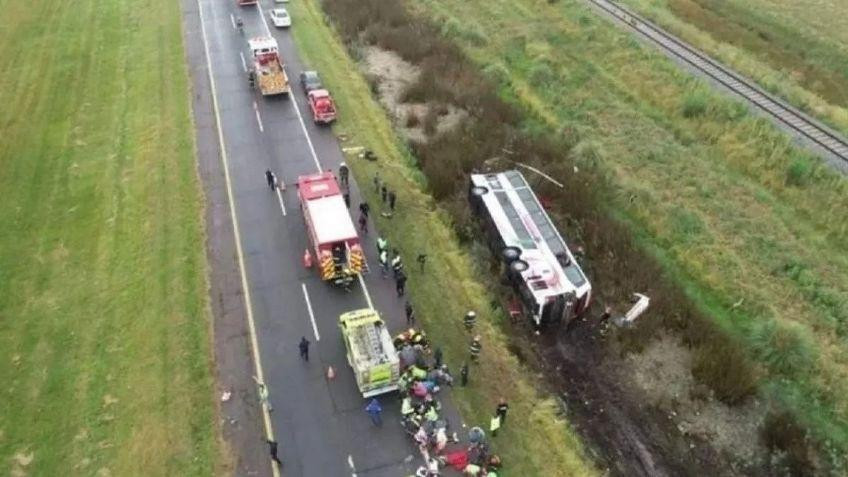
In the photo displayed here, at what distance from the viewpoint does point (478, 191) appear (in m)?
32.6

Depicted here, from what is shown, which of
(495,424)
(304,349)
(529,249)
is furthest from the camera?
(529,249)

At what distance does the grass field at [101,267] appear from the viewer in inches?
924

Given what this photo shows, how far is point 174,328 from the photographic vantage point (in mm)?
27453

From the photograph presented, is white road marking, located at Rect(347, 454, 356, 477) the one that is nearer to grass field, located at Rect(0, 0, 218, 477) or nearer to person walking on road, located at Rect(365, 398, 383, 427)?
person walking on road, located at Rect(365, 398, 383, 427)

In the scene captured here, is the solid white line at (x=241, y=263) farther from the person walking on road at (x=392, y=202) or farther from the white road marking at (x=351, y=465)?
the person walking on road at (x=392, y=202)

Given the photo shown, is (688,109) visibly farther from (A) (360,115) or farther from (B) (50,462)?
(B) (50,462)

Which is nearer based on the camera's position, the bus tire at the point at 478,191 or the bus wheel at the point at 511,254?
the bus wheel at the point at 511,254

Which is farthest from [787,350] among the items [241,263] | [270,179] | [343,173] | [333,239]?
[270,179]

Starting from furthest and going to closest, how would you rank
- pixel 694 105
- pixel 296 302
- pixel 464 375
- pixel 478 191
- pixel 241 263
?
pixel 694 105 < pixel 478 191 < pixel 241 263 < pixel 296 302 < pixel 464 375

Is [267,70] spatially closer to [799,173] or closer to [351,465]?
[351,465]

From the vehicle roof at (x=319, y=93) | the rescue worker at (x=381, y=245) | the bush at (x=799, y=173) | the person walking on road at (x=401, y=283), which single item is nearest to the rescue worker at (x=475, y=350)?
the person walking on road at (x=401, y=283)

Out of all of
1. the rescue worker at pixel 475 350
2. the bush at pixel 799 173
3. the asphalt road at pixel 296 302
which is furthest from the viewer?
the bush at pixel 799 173

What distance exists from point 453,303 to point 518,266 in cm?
315

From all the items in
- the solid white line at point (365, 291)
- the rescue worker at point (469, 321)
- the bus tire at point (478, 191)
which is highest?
the bus tire at point (478, 191)
